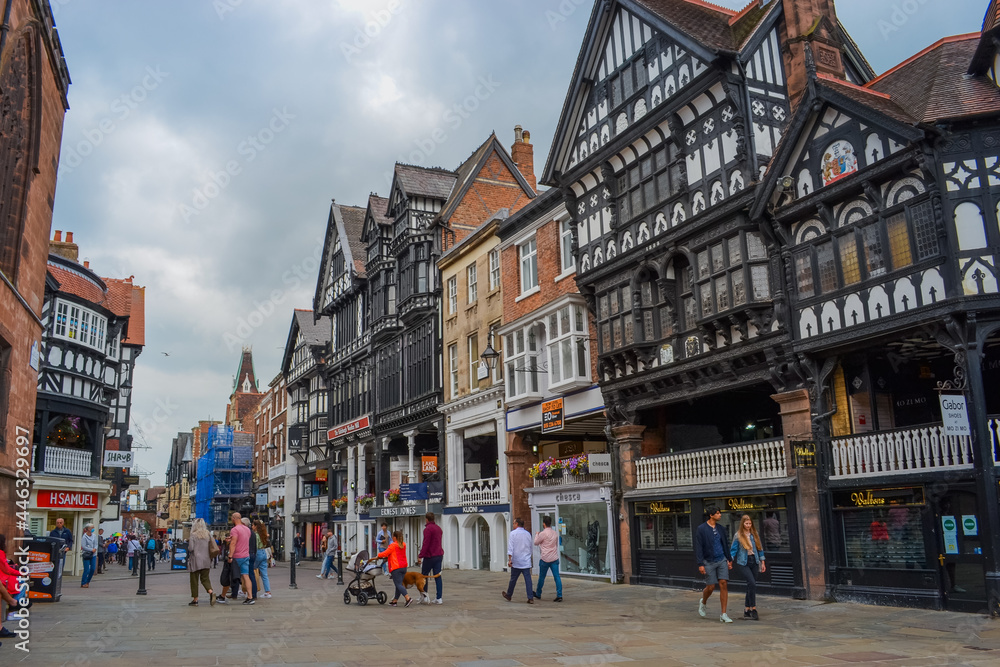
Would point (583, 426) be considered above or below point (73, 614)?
above

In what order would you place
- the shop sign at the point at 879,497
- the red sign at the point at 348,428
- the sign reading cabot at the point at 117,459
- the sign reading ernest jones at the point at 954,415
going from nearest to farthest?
the sign reading ernest jones at the point at 954,415
the shop sign at the point at 879,497
the sign reading cabot at the point at 117,459
the red sign at the point at 348,428

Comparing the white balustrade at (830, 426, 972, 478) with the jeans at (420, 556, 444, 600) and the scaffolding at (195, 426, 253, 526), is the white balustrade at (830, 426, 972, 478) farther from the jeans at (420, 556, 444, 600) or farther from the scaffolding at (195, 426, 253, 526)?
the scaffolding at (195, 426, 253, 526)

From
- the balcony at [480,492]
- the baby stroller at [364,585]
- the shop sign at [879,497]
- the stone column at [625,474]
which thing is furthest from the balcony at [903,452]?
the balcony at [480,492]

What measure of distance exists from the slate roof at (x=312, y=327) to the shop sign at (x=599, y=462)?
105 ft

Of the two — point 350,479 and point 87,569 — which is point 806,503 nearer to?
point 87,569

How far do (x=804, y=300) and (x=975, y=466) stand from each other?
15.8 ft

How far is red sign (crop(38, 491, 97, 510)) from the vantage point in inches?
1252

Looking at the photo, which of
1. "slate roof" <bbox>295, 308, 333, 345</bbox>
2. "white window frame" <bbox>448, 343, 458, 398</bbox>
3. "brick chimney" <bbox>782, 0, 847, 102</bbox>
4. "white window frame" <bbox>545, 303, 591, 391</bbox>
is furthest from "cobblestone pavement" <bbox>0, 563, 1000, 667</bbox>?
"slate roof" <bbox>295, 308, 333, 345</bbox>

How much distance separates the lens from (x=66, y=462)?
3294 centimetres

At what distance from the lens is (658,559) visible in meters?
20.6

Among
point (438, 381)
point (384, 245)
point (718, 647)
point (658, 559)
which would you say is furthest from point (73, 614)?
point (384, 245)

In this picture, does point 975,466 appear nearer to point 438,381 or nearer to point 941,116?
point 941,116

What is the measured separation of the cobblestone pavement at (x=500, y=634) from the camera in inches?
369

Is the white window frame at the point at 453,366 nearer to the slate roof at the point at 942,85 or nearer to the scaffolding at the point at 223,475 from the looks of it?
the slate roof at the point at 942,85
